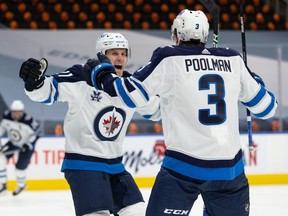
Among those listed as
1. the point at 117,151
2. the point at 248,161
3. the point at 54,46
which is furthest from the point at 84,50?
the point at 117,151

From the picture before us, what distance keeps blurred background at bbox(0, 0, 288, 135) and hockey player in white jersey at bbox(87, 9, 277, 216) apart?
215 inches

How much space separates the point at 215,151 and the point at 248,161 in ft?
19.7

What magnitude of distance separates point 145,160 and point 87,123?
504 centimetres

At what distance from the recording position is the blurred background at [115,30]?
8.61m

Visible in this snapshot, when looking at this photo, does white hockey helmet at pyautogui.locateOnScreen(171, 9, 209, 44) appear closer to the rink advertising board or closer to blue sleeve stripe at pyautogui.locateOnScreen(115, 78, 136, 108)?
blue sleeve stripe at pyautogui.locateOnScreen(115, 78, 136, 108)

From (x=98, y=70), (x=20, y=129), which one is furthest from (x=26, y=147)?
(x=98, y=70)

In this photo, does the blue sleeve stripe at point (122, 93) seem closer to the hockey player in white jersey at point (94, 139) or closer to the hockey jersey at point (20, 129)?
the hockey player in white jersey at point (94, 139)

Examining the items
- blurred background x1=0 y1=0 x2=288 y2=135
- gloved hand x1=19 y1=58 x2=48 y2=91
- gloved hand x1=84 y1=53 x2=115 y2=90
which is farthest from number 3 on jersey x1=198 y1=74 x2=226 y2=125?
blurred background x1=0 y1=0 x2=288 y2=135

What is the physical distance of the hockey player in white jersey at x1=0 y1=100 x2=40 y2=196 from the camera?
8.14 m

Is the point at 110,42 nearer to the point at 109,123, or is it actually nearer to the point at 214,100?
the point at 109,123

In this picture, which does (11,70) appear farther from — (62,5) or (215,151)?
(215,151)

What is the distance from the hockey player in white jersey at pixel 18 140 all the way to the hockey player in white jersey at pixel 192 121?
5.40 metres

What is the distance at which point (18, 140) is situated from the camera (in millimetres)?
8500

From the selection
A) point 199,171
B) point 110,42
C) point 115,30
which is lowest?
point 115,30
